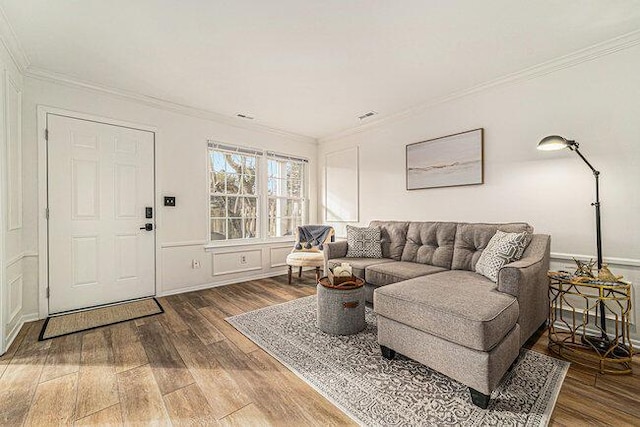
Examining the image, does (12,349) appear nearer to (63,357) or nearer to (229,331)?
(63,357)

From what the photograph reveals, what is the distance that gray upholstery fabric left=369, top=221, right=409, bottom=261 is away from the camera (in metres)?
3.37

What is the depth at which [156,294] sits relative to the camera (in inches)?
134

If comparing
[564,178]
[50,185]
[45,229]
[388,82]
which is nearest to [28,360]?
[45,229]

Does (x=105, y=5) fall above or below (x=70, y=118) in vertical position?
above

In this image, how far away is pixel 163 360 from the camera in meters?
1.98

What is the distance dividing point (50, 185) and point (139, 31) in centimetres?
189

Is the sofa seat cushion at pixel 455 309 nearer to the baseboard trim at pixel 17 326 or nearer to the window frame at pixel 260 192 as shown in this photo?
the window frame at pixel 260 192

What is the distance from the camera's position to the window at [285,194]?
4.62 m


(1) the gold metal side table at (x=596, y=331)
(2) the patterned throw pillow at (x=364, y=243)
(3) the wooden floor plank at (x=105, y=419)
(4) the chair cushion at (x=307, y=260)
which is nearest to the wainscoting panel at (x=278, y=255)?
(4) the chair cushion at (x=307, y=260)

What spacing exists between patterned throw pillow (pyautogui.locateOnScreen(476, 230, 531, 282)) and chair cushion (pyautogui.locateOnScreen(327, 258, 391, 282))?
107 cm

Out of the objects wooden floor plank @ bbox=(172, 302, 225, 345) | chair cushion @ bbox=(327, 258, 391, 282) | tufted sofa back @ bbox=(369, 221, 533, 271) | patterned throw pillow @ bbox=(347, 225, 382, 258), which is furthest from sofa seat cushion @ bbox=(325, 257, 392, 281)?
wooden floor plank @ bbox=(172, 302, 225, 345)

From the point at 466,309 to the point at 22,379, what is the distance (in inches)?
112

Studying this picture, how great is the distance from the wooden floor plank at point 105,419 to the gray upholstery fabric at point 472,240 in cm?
286

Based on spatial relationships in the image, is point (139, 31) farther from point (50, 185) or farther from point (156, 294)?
point (156, 294)
